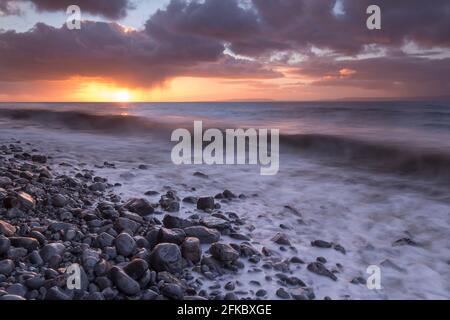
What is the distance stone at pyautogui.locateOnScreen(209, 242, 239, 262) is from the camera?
3.88 m

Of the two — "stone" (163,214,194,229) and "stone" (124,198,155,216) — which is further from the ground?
"stone" (124,198,155,216)

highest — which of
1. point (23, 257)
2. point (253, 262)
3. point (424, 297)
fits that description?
point (23, 257)

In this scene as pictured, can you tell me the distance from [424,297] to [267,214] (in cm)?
265

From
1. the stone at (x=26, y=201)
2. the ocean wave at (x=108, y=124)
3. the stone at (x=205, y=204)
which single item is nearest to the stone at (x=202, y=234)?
the stone at (x=205, y=204)

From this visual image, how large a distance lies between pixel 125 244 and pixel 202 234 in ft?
3.18

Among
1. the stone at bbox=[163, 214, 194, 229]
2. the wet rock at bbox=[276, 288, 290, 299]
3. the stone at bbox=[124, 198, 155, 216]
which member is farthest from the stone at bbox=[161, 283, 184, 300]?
the stone at bbox=[124, 198, 155, 216]

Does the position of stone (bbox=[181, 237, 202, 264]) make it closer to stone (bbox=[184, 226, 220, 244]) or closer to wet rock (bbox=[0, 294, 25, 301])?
stone (bbox=[184, 226, 220, 244])

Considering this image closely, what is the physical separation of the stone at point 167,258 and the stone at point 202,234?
59cm

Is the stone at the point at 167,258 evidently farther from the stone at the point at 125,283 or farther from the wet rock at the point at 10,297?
the wet rock at the point at 10,297
